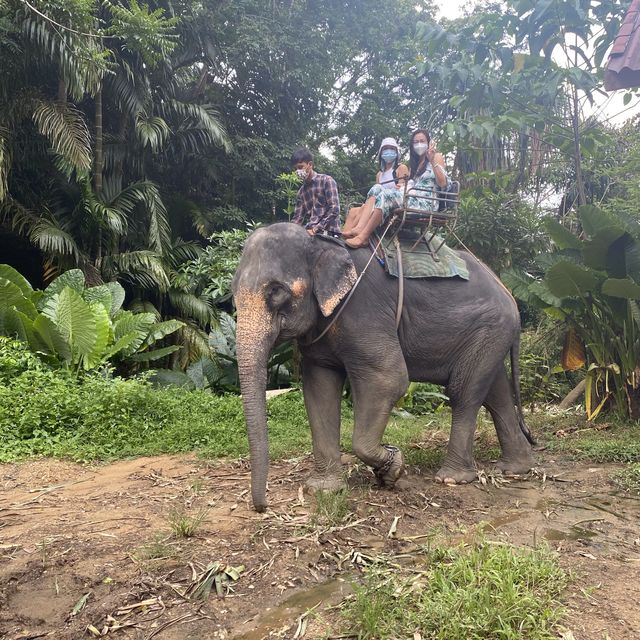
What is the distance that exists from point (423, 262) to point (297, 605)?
9.09 ft

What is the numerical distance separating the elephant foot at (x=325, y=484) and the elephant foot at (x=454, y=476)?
81 cm

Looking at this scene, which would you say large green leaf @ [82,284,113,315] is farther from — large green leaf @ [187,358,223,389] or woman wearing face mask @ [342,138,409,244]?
woman wearing face mask @ [342,138,409,244]

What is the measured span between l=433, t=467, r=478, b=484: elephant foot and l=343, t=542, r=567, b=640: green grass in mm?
1583

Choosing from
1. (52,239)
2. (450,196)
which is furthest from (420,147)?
(52,239)

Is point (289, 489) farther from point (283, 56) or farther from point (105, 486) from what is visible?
point (283, 56)

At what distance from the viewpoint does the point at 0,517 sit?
399 centimetres

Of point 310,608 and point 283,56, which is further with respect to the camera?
point 283,56

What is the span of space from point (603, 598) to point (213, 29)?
15046 millimetres

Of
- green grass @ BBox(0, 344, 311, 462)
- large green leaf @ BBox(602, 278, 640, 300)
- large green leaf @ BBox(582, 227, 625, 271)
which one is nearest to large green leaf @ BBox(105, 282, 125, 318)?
green grass @ BBox(0, 344, 311, 462)

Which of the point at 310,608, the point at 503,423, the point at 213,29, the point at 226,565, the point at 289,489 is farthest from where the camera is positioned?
the point at 213,29

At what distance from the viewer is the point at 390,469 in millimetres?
4234

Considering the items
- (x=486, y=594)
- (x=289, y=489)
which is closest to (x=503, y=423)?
(x=289, y=489)

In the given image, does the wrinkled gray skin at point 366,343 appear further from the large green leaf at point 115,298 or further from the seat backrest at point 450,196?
the large green leaf at point 115,298

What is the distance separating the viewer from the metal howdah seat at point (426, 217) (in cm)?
450
